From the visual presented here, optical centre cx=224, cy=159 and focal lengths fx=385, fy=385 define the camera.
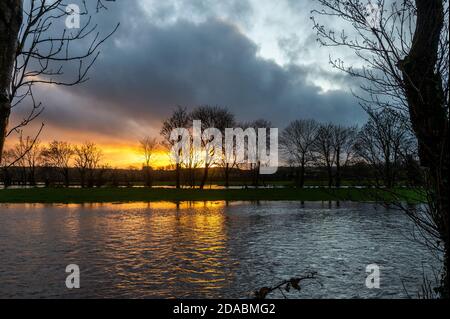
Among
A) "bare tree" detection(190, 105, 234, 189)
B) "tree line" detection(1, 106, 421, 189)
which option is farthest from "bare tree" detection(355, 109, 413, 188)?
"bare tree" detection(190, 105, 234, 189)

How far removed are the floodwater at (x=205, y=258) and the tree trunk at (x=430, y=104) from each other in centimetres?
363

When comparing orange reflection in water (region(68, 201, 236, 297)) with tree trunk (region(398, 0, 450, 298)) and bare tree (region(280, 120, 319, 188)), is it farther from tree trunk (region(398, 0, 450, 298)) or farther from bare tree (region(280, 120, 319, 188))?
bare tree (region(280, 120, 319, 188))

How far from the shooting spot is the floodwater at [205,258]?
9.57 metres

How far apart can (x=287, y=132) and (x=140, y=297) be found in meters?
94.4

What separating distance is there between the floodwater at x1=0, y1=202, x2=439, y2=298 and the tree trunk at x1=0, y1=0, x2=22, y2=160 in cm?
712

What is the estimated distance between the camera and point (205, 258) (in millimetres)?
13273

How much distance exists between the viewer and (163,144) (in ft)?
259

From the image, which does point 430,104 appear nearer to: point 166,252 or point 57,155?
point 166,252

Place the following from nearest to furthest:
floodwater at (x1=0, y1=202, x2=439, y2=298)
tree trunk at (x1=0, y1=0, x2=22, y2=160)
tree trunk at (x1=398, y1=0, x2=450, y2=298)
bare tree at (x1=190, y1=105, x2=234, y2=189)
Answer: tree trunk at (x1=0, y1=0, x2=22, y2=160)
tree trunk at (x1=398, y1=0, x2=450, y2=298)
floodwater at (x1=0, y1=202, x2=439, y2=298)
bare tree at (x1=190, y1=105, x2=234, y2=189)

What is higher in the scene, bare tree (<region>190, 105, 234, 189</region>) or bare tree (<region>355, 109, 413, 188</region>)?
bare tree (<region>190, 105, 234, 189</region>)

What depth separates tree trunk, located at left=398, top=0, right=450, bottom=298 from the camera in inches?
207

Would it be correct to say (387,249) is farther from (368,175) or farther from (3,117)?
(3,117)

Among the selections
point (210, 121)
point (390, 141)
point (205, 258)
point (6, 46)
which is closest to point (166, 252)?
point (205, 258)
